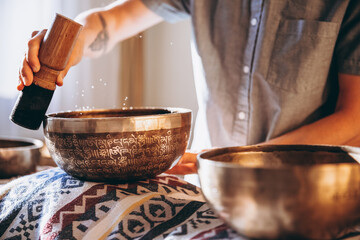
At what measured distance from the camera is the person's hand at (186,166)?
3.41ft

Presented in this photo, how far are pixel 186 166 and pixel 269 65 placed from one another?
560 mm

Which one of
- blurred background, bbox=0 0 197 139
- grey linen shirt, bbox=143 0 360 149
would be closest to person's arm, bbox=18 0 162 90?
grey linen shirt, bbox=143 0 360 149

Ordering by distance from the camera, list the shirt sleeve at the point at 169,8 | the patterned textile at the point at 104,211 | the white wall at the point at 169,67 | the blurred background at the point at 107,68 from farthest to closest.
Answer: the white wall at the point at 169,67
the blurred background at the point at 107,68
the shirt sleeve at the point at 169,8
the patterned textile at the point at 104,211

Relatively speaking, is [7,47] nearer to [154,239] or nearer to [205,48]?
[205,48]

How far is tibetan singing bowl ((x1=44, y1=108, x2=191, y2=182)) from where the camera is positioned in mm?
718

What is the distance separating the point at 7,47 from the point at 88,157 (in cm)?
283

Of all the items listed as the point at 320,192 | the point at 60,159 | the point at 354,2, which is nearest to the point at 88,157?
the point at 60,159

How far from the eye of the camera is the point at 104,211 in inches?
28.0

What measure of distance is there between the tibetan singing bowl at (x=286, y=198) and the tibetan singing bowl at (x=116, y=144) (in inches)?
10.7

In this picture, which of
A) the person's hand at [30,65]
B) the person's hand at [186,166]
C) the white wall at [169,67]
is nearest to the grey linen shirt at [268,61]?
the person's hand at [186,166]

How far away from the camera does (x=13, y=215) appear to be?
785 mm

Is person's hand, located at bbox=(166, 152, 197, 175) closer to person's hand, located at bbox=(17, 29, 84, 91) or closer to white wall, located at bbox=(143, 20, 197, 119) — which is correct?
person's hand, located at bbox=(17, 29, 84, 91)

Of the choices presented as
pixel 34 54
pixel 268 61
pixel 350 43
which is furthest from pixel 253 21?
pixel 34 54

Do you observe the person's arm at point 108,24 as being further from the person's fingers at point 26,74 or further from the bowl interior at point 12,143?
the bowl interior at point 12,143
